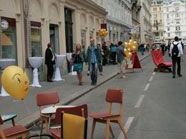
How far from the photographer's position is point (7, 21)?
22344 mm

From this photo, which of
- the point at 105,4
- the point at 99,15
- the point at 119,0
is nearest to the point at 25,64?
the point at 99,15

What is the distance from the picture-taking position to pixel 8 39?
22.8 meters

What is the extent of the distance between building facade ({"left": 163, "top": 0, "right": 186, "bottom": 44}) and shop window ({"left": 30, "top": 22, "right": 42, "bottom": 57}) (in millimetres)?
155296

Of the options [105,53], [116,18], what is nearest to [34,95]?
[105,53]

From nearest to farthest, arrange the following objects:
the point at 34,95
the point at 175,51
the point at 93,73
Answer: the point at 34,95, the point at 93,73, the point at 175,51

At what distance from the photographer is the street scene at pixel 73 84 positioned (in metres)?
8.44

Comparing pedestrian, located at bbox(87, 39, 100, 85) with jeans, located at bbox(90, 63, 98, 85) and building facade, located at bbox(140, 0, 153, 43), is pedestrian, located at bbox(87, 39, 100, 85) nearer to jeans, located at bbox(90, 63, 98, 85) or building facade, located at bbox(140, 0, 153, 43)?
jeans, located at bbox(90, 63, 98, 85)

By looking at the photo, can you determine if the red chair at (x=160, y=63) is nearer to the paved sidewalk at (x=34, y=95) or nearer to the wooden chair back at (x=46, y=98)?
the paved sidewalk at (x=34, y=95)

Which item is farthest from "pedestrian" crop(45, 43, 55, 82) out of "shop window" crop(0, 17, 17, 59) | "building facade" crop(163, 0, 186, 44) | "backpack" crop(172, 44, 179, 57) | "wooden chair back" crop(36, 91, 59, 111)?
"building facade" crop(163, 0, 186, 44)

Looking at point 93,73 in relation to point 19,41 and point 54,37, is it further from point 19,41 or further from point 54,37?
point 54,37

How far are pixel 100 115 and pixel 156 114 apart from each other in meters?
3.75

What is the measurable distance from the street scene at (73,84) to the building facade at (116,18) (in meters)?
7.31

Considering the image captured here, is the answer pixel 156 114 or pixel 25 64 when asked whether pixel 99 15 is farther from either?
pixel 156 114

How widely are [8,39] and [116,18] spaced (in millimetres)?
42886
